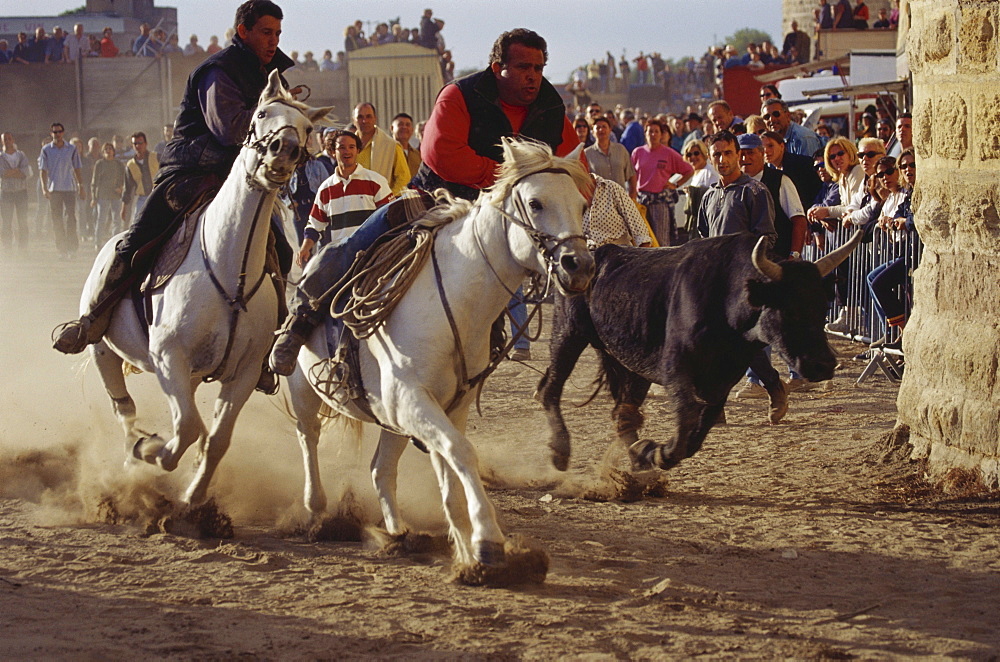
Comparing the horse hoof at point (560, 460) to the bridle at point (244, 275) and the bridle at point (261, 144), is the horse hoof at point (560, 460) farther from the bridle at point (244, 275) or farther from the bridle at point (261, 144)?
the bridle at point (261, 144)

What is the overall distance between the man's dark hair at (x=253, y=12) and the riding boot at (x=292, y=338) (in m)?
1.72

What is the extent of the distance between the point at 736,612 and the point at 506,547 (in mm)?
1005

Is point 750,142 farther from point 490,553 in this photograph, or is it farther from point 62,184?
point 62,184

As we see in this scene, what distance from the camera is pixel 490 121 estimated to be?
616 cm

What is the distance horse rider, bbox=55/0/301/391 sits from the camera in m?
6.50

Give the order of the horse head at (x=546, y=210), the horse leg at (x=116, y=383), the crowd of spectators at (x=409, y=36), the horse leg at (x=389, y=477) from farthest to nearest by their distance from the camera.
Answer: the crowd of spectators at (x=409, y=36)
the horse leg at (x=116, y=383)
the horse leg at (x=389, y=477)
the horse head at (x=546, y=210)

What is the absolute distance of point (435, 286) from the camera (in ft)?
17.8

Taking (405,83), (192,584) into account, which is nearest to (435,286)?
(192,584)

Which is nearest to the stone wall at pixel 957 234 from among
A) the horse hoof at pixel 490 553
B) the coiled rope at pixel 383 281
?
the horse hoof at pixel 490 553

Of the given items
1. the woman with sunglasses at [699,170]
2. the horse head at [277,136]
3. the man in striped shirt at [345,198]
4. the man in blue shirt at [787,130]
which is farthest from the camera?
the man in blue shirt at [787,130]

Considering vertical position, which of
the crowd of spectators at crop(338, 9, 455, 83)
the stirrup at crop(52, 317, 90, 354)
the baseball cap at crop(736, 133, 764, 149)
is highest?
the crowd of spectators at crop(338, 9, 455, 83)

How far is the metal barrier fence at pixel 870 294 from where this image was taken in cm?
1015

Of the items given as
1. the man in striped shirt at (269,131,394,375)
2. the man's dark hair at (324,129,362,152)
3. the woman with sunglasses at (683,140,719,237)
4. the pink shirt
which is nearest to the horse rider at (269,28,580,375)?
the man in striped shirt at (269,131,394,375)

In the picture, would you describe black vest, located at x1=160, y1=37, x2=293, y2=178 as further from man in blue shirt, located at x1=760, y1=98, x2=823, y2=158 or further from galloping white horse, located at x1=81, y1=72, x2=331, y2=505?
man in blue shirt, located at x1=760, y1=98, x2=823, y2=158
